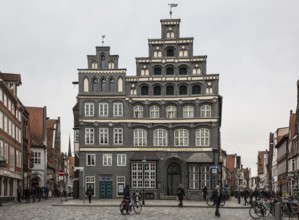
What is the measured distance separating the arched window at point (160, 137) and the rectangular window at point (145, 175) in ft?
8.29

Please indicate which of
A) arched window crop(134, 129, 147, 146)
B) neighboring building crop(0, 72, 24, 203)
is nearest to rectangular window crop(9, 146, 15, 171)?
neighboring building crop(0, 72, 24, 203)

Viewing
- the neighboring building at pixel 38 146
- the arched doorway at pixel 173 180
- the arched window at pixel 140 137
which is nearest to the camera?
the arched doorway at pixel 173 180

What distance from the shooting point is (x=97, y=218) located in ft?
92.8

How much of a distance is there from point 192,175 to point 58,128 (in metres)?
48.0

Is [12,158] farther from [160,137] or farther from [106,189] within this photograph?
[160,137]

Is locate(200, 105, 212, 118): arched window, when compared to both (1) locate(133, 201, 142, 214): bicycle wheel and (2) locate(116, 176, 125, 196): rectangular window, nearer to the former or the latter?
(2) locate(116, 176, 125, 196): rectangular window

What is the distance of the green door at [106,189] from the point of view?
6456 cm

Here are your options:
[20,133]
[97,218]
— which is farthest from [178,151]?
[97,218]

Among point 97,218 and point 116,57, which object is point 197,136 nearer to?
point 116,57

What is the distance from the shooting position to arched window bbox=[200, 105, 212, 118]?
212ft

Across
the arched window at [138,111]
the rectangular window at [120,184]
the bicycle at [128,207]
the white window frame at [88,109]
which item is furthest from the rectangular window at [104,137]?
the bicycle at [128,207]

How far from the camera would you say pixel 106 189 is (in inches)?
2554

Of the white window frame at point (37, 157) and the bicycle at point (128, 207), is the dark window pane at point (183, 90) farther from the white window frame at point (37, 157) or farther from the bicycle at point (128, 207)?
the bicycle at point (128, 207)

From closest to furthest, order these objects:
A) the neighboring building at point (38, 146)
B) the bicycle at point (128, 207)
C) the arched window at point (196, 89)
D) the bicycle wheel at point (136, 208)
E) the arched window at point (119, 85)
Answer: the bicycle at point (128, 207) → the bicycle wheel at point (136, 208) → the arched window at point (196, 89) → the arched window at point (119, 85) → the neighboring building at point (38, 146)
